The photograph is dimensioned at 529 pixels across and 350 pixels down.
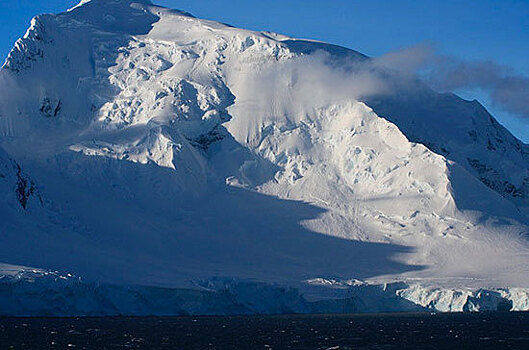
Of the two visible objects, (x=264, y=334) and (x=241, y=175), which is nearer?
(x=264, y=334)

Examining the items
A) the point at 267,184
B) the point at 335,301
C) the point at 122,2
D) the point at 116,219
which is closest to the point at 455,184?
the point at 267,184

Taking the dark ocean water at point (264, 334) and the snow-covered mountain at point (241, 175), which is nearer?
the dark ocean water at point (264, 334)

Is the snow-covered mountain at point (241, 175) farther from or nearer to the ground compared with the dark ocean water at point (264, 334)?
farther from the ground

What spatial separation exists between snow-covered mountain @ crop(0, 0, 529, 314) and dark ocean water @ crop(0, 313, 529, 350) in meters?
11.8

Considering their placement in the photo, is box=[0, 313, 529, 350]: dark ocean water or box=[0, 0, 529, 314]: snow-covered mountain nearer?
box=[0, 313, 529, 350]: dark ocean water

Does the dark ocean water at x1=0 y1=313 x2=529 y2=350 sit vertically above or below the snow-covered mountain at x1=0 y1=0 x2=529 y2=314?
below

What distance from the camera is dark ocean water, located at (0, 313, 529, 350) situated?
62344mm

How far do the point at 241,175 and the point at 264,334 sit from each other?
6982cm

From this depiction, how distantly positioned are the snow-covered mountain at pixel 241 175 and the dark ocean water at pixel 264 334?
38.7 ft

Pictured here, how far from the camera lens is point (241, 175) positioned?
141500 millimetres

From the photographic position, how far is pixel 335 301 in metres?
107

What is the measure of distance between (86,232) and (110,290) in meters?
25.3

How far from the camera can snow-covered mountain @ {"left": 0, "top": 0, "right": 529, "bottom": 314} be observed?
108062mm

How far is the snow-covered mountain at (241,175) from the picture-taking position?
355 feet
